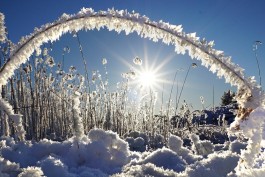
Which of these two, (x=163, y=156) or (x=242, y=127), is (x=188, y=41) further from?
(x=163, y=156)

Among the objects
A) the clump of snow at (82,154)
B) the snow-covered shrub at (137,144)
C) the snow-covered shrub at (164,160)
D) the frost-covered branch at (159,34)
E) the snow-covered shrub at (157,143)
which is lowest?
the frost-covered branch at (159,34)

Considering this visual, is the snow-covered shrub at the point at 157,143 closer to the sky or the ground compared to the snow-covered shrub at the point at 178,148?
closer to the sky

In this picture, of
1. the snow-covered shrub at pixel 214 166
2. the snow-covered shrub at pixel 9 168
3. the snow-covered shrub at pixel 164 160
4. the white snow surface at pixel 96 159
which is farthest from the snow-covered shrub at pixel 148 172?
the snow-covered shrub at pixel 9 168

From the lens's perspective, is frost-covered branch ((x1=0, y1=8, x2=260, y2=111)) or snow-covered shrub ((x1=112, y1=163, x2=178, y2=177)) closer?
frost-covered branch ((x1=0, y1=8, x2=260, y2=111))

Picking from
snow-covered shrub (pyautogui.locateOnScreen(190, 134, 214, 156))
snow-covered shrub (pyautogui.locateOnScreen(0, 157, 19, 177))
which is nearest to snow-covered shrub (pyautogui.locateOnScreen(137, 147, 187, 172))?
snow-covered shrub (pyautogui.locateOnScreen(0, 157, 19, 177))

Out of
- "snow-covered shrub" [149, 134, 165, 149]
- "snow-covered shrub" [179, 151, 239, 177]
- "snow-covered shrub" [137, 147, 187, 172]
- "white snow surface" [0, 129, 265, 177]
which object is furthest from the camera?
"snow-covered shrub" [149, 134, 165, 149]

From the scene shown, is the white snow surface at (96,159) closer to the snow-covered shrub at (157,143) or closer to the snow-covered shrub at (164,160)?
the snow-covered shrub at (164,160)

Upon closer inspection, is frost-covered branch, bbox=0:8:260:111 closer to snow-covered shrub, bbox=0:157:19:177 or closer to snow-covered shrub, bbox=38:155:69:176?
snow-covered shrub, bbox=0:157:19:177

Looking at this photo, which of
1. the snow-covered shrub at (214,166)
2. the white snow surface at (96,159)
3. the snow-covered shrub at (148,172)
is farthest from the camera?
the white snow surface at (96,159)

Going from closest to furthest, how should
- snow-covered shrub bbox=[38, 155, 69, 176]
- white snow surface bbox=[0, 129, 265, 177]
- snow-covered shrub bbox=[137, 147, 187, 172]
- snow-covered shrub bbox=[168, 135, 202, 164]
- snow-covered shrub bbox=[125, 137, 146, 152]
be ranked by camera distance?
white snow surface bbox=[0, 129, 265, 177], snow-covered shrub bbox=[38, 155, 69, 176], snow-covered shrub bbox=[137, 147, 187, 172], snow-covered shrub bbox=[168, 135, 202, 164], snow-covered shrub bbox=[125, 137, 146, 152]

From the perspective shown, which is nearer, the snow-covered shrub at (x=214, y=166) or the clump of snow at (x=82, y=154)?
the snow-covered shrub at (x=214, y=166)

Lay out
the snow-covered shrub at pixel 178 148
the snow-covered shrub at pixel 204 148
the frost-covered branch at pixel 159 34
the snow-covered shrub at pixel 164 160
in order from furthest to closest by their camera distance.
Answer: the snow-covered shrub at pixel 204 148, the snow-covered shrub at pixel 178 148, the snow-covered shrub at pixel 164 160, the frost-covered branch at pixel 159 34

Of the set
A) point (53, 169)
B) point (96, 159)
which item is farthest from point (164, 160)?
point (53, 169)

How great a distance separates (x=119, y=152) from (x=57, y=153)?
591 mm
